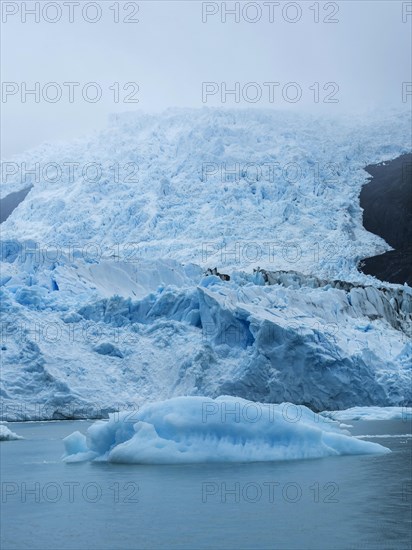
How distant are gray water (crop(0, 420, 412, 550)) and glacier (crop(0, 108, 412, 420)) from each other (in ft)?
25.2

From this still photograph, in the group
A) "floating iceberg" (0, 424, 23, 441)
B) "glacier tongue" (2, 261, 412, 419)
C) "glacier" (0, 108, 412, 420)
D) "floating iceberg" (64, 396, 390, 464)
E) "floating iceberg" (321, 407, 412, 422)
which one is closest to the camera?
"floating iceberg" (64, 396, 390, 464)

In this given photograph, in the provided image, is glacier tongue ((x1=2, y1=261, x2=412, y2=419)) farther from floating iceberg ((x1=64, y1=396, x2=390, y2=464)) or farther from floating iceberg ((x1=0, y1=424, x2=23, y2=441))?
floating iceberg ((x1=64, y1=396, x2=390, y2=464))

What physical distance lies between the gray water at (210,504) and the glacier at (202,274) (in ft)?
25.2

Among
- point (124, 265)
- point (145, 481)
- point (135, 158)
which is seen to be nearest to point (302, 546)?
point (145, 481)

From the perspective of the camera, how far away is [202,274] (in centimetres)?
2825

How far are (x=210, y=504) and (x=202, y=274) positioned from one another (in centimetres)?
1991

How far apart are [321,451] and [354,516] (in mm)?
4187

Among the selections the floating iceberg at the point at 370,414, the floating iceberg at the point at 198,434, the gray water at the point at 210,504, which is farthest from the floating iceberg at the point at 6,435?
the floating iceberg at the point at 370,414

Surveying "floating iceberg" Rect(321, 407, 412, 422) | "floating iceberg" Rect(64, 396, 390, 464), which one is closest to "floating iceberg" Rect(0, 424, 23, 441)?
"floating iceberg" Rect(64, 396, 390, 464)

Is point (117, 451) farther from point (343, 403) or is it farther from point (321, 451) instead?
point (343, 403)

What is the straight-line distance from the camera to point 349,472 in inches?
412

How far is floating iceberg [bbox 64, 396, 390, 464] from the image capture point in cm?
1091

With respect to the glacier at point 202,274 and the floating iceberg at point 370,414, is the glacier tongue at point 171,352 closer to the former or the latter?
the glacier at point 202,274

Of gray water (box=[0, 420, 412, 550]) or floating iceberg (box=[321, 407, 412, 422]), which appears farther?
floating iceberg (box=[321, 407, 412, 422])
